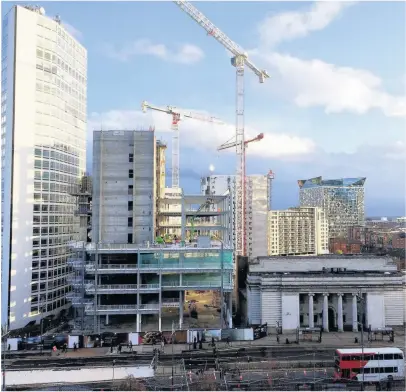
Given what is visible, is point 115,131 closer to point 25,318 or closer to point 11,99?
point 11,99

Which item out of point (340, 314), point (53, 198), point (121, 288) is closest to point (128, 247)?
point (121, 288)

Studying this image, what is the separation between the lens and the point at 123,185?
6544cm

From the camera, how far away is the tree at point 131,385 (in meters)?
36.8

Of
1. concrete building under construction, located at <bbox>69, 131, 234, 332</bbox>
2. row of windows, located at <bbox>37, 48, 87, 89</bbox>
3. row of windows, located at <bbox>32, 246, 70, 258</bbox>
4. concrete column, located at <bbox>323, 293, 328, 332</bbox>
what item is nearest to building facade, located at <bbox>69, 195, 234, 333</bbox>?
concrete building under construction, located at <bbox>69, 131, 234, 332</bbox>

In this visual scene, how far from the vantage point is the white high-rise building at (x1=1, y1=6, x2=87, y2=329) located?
6262cm

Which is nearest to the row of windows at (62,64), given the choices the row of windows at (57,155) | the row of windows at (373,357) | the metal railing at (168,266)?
the row of windows at (57,155)

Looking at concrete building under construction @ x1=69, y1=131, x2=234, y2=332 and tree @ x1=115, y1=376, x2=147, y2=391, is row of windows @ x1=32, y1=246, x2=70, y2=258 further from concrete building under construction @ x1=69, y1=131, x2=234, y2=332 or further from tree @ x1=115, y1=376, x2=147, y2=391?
tree @ x1=115, y1=376, x2=147, y2=391

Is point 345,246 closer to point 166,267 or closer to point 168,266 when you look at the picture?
point 168,266

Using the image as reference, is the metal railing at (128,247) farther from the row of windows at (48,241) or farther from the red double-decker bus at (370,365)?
the red double-decker bus at (370,365)

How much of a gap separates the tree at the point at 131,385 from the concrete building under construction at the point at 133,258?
19469 millimetres

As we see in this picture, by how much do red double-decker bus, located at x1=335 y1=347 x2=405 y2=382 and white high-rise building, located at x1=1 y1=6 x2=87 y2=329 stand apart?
46487mm

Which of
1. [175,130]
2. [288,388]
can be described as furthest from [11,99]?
[175,130]

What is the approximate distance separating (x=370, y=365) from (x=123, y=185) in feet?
138

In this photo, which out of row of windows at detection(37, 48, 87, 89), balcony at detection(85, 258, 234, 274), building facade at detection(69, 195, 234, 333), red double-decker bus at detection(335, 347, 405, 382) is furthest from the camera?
row of windows at detection(37, 48, 87, 89)
